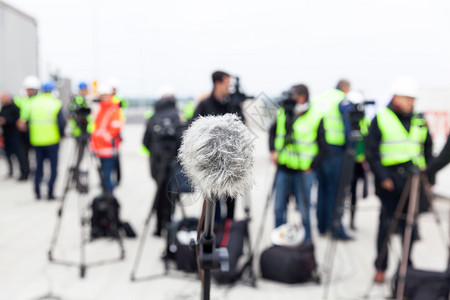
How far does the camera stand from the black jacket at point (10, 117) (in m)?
8.44

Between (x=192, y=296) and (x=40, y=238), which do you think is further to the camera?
(x=40, y=238)

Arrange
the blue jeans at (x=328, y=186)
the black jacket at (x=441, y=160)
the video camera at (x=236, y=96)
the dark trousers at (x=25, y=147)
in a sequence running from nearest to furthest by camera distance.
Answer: the black jacket at (x=441, y=160) < the video camera at (x=236, y=96) < the blue jeans at (x=328, y=186) < the dark trousers at (x=25, y=147)

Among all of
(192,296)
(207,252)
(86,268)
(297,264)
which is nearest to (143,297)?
(192,296)

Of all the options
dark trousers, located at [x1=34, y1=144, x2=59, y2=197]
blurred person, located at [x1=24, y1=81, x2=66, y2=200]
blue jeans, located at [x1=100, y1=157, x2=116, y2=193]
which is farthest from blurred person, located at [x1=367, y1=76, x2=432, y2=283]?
dark trousers, located at [x1=34, y1=144, x2=59, y2=197]

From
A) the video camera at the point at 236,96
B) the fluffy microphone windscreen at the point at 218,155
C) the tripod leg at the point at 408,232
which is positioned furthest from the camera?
the video camera at the point at 236,96

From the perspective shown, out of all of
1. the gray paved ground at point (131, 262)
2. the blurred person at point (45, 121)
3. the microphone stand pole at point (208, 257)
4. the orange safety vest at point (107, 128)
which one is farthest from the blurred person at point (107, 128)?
the microphone stand pole at point (208, 257)

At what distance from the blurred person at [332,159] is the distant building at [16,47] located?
7.75 meters

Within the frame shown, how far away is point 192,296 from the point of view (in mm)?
3354

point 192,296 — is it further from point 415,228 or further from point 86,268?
point 415,228

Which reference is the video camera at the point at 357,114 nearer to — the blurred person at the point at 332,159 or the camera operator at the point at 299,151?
the camera operator at the point at 299,151

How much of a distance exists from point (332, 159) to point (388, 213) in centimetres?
147

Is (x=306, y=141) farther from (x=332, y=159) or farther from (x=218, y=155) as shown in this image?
(x=218, y=155)

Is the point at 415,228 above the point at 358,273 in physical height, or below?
above

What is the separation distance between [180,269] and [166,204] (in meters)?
1.18
